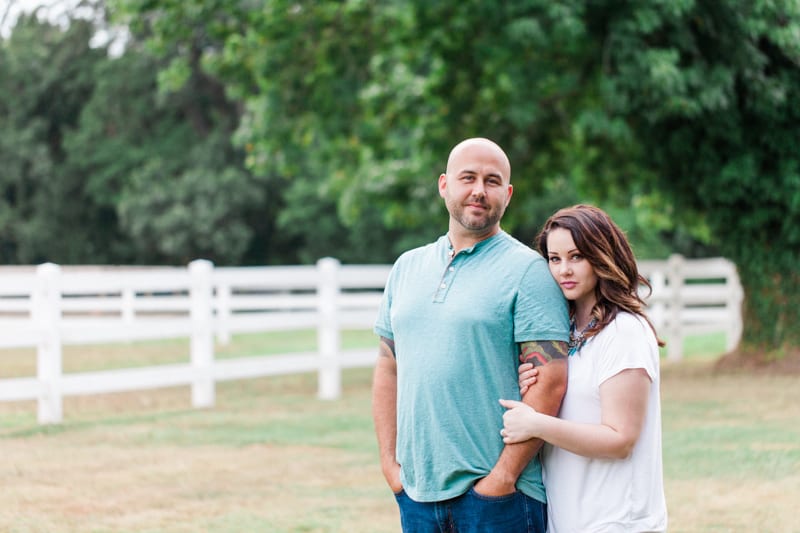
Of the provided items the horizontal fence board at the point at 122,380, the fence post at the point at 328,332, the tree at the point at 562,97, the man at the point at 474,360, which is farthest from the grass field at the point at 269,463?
the man at the point at 474,360

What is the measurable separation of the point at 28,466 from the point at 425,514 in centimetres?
563

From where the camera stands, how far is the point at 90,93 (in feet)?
129

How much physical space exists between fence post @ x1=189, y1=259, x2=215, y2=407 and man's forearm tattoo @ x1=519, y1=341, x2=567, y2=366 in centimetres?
854

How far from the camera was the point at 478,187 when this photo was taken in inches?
130

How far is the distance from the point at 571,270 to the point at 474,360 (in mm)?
389

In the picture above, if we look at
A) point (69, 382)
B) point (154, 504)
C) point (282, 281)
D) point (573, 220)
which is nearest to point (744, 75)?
point (282, 281)

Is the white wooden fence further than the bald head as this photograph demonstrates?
Yes

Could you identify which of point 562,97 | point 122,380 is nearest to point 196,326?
point 122,380

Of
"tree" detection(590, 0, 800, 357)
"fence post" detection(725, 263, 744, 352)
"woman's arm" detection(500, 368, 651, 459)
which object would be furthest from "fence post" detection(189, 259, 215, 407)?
"fence post" detection(725, 263, 744, 352)

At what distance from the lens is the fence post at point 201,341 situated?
1149 cm

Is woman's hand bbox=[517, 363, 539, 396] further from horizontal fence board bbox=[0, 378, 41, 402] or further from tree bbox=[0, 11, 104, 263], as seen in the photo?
tree bbox=[0, 11, 104, 263]

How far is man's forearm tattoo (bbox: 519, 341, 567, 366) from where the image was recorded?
316 cm

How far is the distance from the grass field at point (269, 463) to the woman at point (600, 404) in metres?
3.05

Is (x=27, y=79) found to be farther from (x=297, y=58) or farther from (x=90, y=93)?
(x=297, y=58)
